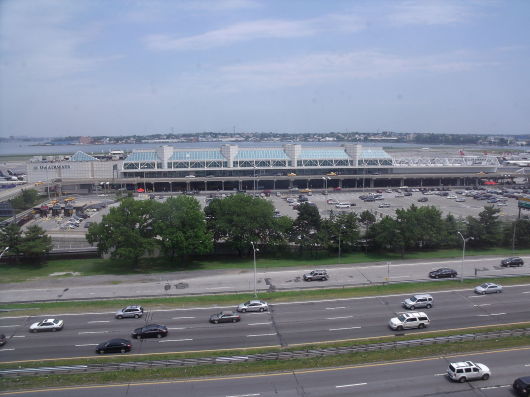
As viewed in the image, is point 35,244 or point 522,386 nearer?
point 522,386

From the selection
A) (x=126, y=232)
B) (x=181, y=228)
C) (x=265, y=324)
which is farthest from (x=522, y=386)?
(x=126, y=232)

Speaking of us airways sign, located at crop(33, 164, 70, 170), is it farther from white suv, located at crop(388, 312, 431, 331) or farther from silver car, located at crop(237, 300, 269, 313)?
white suv, located at crop(388, 312, 431, 331)

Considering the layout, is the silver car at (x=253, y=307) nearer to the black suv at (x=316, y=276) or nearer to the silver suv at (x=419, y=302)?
the black suv at (x=316, y=276)

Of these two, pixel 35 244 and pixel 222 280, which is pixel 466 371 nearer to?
pixel 222 280

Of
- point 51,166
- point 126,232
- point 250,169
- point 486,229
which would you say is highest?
point 51,166

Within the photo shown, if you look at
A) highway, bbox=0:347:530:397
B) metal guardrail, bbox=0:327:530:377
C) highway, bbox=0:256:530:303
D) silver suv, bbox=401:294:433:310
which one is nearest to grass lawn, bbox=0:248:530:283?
highway, bbox=0:256:530:303

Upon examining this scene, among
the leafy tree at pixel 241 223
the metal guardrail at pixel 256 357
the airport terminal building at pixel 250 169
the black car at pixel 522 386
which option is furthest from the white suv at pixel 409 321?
the airport terminal building at pixel 250 169

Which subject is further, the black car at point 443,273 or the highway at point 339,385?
the black car at point 443,273
